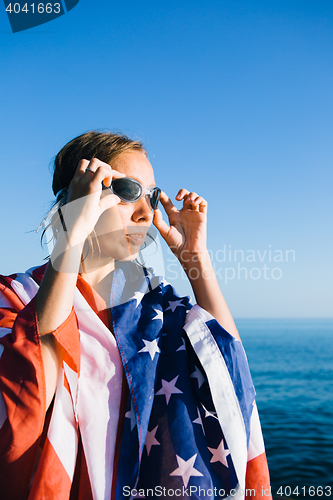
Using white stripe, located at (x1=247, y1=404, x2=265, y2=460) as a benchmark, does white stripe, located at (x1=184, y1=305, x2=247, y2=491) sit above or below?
above

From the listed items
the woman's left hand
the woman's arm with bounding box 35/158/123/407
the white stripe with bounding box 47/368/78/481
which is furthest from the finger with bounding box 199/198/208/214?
the white stripe with bounding box 47/368/78/481

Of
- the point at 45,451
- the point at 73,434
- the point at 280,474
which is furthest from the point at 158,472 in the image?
the point at 280,474

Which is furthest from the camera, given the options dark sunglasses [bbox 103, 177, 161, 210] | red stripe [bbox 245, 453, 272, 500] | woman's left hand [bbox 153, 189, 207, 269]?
woman's left hand [bbox 153, 189, 207, 269]

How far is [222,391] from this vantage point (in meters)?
1.80

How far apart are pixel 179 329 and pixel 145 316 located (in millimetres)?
242

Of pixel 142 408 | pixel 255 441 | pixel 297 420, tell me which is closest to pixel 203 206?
pixel 142 408

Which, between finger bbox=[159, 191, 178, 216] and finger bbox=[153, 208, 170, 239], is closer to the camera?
finger bbox=[153, 208, 170, 239]

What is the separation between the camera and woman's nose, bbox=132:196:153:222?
Answer: 7.22ft

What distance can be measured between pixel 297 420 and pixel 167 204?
9383 millimetres

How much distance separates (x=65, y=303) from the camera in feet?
4.95

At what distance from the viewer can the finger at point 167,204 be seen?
2691 mm

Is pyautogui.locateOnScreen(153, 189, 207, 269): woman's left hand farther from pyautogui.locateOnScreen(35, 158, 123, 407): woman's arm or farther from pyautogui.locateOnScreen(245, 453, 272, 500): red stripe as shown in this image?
pyautogui.locateOnScreen(245, 453, 272, 500): red stripe

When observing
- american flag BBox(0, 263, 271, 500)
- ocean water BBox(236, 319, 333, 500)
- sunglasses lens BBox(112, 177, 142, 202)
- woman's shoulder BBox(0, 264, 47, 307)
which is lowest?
ocean water BBox(236, 319, 333, 500)

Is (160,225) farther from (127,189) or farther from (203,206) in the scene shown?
(127,189)
